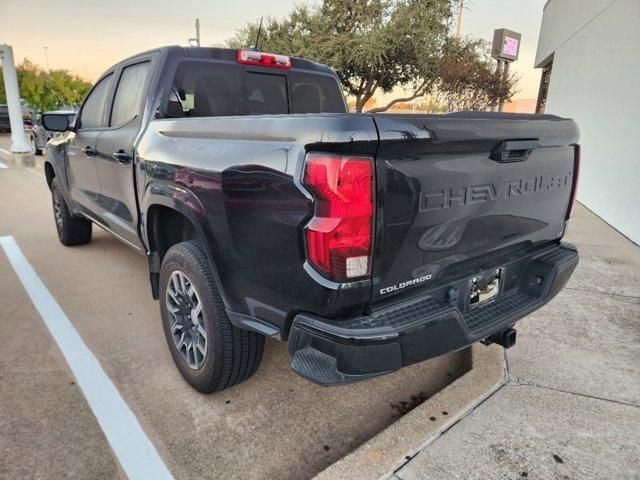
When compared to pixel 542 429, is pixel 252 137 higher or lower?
higher

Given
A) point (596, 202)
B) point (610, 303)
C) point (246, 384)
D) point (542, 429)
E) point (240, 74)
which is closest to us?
point (542, 429)

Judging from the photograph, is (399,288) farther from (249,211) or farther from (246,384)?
(246,384)

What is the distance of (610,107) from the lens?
7.69 m

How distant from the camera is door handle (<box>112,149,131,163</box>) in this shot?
3200mm

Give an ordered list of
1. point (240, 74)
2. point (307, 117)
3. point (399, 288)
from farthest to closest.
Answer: point (240, 74) < point (399, 288) < point (307, 117)

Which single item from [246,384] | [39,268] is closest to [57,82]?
[39,268]

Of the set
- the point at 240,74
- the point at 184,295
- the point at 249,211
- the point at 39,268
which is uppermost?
the point at 240,74

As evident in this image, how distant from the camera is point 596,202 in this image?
8148 millimetres

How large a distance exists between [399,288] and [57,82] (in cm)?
5870

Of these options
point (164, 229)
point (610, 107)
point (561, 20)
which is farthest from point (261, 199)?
point (561, 20)

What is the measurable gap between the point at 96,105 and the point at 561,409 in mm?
4434

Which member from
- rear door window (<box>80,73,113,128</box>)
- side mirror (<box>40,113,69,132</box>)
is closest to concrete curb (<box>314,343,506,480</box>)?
rear door window (<box>80,73,113,128</box>)

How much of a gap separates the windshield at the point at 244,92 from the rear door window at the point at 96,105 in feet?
3.92

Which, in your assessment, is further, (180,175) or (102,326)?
(102,326)
